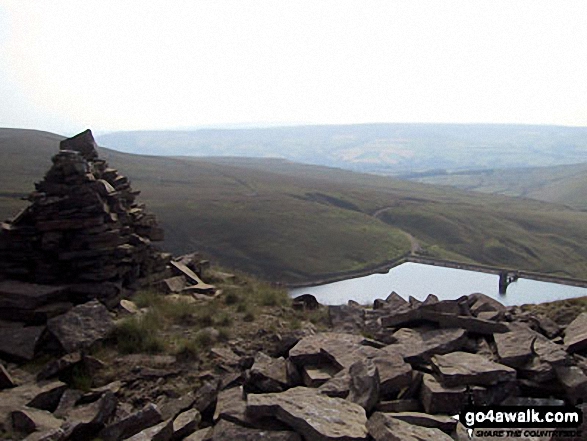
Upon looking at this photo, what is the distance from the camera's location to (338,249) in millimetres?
93562

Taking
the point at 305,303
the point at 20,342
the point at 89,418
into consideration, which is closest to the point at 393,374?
the point at 89,418

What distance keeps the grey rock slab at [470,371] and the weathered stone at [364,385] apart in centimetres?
120

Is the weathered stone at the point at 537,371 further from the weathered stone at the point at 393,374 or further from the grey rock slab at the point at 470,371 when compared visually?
the weathered stone at the point at 393,374

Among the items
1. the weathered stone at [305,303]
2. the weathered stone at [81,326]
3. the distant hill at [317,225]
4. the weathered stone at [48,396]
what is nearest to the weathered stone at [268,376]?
the weathered stone at [48,396]

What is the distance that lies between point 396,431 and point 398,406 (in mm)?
1068

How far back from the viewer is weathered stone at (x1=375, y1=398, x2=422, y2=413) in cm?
761

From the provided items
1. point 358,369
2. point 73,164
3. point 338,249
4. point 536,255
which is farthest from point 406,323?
point 536,255

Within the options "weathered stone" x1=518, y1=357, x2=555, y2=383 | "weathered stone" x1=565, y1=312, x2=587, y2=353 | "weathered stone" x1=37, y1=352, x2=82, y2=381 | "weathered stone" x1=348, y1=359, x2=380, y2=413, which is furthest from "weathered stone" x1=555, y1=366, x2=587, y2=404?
"weathered stone" x1=37, y1=352, x2=82, y2=381

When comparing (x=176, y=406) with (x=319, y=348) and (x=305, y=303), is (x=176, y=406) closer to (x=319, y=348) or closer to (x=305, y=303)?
(x=319, y=348)

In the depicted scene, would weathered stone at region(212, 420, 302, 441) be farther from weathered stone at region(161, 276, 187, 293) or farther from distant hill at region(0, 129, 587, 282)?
distant hill at region(0, 129, 587, 282)

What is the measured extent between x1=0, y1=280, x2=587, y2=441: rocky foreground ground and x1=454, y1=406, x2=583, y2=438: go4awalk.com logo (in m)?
0.20

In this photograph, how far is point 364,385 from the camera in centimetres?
774

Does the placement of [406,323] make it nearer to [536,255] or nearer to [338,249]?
[338,249]

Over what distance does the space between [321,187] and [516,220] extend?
57001 mm
